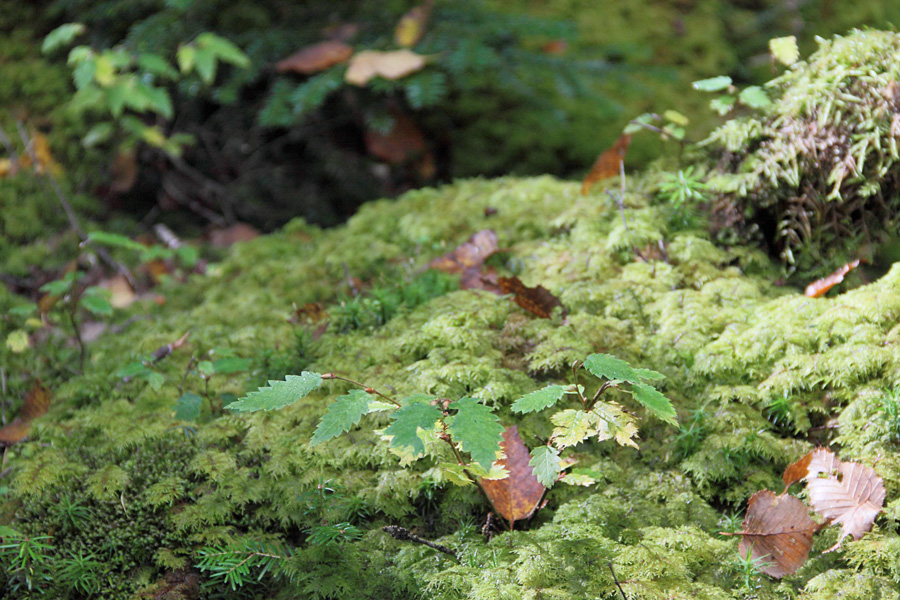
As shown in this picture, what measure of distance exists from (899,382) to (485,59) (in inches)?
103

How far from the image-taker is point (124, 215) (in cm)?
402

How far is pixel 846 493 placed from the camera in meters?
1.51

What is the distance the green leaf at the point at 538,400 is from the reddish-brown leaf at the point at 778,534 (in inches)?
24.5

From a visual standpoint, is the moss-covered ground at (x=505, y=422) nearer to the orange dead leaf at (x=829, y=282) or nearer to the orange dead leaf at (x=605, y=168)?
the orange dead leaf at (x=829, y=282)

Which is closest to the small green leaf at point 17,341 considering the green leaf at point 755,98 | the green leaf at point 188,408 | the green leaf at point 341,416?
the green leaf at point 188,408

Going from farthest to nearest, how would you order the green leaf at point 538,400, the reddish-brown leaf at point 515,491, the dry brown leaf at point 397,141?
the dry brown leaf at point 397,141, the reddish-brown leaf at point 515,491, the green leaf at point 538,400

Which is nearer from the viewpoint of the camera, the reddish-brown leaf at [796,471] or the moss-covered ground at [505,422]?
the moss-covered ground at [505,422]

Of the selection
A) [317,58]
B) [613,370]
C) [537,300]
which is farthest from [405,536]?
[317,58]

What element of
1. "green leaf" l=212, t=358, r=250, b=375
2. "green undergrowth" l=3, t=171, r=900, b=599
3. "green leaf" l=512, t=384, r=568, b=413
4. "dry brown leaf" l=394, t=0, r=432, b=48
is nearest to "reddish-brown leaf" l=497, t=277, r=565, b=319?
"green undergrowth" l=3, t=171, r=900, b=599

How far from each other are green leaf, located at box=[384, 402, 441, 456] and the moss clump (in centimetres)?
163

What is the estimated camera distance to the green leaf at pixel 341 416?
1.32 m

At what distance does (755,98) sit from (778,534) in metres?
1.57

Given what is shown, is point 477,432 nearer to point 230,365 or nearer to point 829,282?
point 230,365

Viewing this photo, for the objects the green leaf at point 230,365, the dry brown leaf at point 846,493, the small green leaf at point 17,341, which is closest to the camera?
the dry brown leaf at point 846,493
